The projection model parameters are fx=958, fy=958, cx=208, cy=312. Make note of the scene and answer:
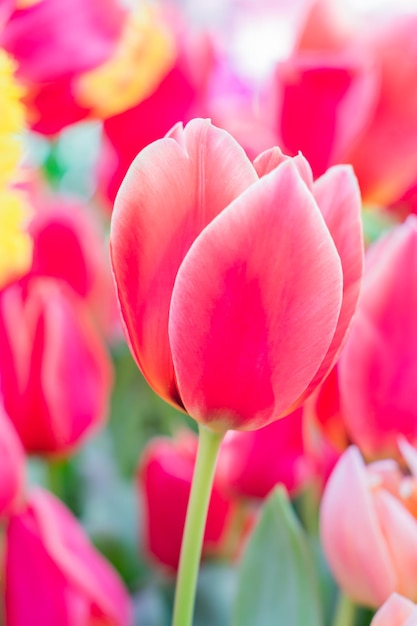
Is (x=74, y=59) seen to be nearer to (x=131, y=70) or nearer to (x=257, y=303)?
(x=131, y=70)

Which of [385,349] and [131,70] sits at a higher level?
[131,70]

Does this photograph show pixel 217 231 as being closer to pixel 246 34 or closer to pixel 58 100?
pixel 58 100

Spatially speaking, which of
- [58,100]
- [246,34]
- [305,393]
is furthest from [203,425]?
[246,34]

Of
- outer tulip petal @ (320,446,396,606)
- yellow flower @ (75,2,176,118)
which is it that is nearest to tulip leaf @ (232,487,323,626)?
outer tulip petal @ (320,446,396,606)

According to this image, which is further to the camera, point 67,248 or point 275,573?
point 67,248

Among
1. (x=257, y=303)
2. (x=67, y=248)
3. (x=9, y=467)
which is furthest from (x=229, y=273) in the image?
(x=67, y=248)

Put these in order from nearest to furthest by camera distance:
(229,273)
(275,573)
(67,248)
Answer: (229,273) < (275,573) < (67,248)

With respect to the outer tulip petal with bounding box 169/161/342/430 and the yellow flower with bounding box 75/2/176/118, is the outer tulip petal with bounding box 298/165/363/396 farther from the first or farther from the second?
the yellow flower with bounding box 75/2/176/118

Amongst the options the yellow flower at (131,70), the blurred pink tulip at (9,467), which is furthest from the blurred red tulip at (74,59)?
the blurred pink tulip at (9,467)
